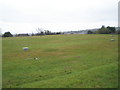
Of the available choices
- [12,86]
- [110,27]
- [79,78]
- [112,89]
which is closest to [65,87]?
[79,78]

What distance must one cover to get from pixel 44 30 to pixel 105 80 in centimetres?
12239

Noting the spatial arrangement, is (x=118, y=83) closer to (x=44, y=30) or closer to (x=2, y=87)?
(x=2, y=87)

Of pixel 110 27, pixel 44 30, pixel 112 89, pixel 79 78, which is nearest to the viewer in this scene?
pixel 112 89

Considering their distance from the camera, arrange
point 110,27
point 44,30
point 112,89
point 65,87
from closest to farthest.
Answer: point 112,89, point 65,87, point 110,27, point 44,30

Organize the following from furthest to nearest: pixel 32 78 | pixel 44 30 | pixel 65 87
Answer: pixel 44 30
pixel 32 78
pixel 65 87

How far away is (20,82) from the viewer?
42.6ft

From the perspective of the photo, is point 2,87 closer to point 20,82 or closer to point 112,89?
point 20,82

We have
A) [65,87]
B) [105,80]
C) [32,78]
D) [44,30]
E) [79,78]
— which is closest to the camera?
[65,87]

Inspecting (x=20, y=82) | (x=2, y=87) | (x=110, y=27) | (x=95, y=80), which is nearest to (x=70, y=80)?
(x=95, y=80)

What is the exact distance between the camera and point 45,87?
435 inches

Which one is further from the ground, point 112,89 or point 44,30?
point 44,30

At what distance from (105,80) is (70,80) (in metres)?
2.47

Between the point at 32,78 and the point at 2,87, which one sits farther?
the point at 32,78

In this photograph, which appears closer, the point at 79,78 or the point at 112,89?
the point at 112,89
